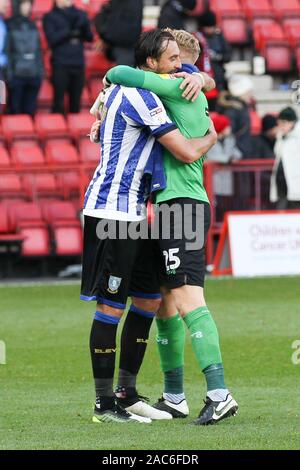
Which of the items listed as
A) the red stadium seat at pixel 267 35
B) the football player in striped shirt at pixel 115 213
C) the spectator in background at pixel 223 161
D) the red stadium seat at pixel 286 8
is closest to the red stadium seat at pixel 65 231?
the spectator in background at pixel 223 161

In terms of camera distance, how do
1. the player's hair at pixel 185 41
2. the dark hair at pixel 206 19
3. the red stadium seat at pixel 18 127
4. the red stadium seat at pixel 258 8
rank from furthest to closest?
1. the red stadium seat at pixel 258 8
2. the dark hair at pixel 206 19
3. the red stadium seat at pixel 18 127
4. the player's hair at pixel 185 41

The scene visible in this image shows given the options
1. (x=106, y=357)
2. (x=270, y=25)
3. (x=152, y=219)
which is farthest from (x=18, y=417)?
(x=270, y=25)

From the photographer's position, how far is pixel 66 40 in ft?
66.4

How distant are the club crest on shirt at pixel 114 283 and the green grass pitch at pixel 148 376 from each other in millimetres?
780

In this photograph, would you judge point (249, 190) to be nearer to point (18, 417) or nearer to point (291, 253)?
point (291, 253)

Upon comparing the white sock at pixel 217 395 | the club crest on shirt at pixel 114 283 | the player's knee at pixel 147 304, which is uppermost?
the club crest on shirt at pixel 114 283

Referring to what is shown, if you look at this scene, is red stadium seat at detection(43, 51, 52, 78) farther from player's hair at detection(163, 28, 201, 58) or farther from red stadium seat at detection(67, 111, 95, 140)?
player's hair at detection(163, 28, 201, 58)

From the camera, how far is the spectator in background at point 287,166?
1847 centimetres

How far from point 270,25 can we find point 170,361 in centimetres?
1680

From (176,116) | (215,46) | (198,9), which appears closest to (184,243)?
(176,116)

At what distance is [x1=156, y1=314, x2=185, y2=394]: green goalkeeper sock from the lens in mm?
8086

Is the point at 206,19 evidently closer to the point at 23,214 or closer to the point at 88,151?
the point at 88,151

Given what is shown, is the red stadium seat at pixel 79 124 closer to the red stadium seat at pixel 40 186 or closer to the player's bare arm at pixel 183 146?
the red stadium seat at pixel 40 186
